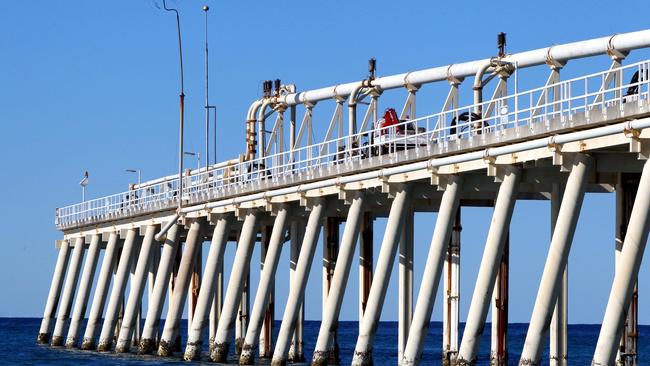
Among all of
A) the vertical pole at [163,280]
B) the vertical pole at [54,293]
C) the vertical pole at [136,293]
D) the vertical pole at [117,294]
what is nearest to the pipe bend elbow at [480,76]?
the vertical pole at [163,280]

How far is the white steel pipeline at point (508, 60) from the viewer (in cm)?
4788

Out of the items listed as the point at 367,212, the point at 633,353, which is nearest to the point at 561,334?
the point at 633,353

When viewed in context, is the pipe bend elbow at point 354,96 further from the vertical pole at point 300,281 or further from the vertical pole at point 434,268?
the vertical pole at point 434,268

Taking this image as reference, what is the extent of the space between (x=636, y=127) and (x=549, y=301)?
6008mm

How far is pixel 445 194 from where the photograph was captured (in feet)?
165

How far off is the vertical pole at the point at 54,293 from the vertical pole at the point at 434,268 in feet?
144

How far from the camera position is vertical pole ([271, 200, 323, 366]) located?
193 feet

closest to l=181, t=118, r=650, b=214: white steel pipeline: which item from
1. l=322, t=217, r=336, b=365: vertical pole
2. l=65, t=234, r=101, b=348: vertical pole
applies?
l=322, t=217, r=336, b=365: vertical pole

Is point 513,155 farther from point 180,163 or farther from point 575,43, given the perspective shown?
point 180,163

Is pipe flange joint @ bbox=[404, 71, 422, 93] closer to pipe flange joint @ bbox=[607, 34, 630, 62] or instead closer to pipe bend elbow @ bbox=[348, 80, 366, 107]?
pipe bend elbow @ bbox=[348, 80, 366, 107]

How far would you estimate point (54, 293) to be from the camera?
91.8 meters

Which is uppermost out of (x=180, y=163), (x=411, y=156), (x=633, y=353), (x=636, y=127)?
(x=180, y=163)

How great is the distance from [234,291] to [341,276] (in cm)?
978

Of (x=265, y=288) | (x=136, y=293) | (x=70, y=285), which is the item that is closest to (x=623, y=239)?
(x=265, y=288)
